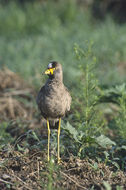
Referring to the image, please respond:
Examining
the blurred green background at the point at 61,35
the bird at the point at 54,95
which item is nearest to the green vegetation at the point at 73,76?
the blurred green background at the point at 61,35

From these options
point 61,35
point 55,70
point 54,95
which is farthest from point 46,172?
point 61,35

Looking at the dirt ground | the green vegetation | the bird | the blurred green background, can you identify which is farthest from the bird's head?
the blurred green background

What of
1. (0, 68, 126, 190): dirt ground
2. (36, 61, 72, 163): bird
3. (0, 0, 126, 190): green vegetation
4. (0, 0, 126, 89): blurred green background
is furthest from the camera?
(0, 0, 126, 89): blurred green background

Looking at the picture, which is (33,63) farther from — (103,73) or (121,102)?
(121,102)

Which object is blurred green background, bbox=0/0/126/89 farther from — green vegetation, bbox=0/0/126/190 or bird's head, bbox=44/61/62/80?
bird's head, bbox=44/61/62/80

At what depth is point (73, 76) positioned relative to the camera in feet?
23.0

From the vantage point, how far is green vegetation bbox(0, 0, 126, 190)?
12.8ft

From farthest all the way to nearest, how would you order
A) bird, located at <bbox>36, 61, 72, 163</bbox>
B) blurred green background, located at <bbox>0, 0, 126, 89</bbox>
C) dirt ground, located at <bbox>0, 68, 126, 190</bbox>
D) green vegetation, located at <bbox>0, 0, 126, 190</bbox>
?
blurred green background, located at <bbox>0, 0, 126, 89</bbox>
green vegetation, located at <bbox>0, 0, 126, 190</bbox>
bird, located at <bbox>36, 61, 72, 163</bbox>
dirt ground, located at <bbox>0, 68, 126, 190</bbox>

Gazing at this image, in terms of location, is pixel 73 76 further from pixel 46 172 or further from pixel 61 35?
pixel 46 172

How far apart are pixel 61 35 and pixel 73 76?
321cm

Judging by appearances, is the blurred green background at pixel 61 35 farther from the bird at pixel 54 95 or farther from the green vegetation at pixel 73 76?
the bird at pixel 54 95

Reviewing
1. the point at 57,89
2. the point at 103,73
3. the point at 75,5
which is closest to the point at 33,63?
the point at 103,73

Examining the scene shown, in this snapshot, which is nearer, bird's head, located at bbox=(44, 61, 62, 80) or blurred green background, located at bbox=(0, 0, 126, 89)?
bird's head, located at bbox=(44, 61, 62, 80)

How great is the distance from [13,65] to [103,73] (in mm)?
2008
